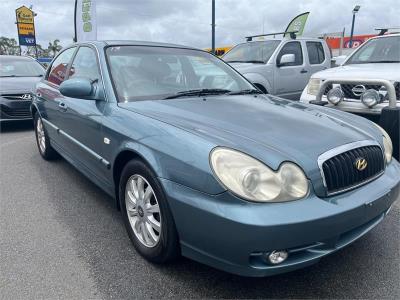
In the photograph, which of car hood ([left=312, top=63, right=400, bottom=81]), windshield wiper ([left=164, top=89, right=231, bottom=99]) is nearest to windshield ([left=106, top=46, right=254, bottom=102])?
windshield wiper ([left=164, top=89, right=231, bottom=99])

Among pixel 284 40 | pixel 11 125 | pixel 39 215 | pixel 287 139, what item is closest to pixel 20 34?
pixel 11 125

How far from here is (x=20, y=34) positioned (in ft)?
80.7

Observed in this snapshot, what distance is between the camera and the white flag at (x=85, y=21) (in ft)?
46.6

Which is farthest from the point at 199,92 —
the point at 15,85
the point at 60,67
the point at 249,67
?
the point at 15,85

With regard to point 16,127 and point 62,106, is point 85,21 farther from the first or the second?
point 62,106

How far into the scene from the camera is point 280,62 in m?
7.56

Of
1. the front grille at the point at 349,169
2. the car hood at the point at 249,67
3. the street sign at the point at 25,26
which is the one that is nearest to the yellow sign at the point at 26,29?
Answer: the street sign at the point at 25,26

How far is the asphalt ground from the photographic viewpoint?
7.34 ft

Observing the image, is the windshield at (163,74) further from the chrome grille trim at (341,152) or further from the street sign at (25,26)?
the street sign at (25,26)

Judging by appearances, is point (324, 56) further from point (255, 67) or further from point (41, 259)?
point (41, 259)

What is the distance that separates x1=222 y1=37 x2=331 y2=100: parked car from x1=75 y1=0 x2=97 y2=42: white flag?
7.82 m

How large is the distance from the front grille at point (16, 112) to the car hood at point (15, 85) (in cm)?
34

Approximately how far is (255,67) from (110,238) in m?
5.36

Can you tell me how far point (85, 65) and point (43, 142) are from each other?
1936mm
